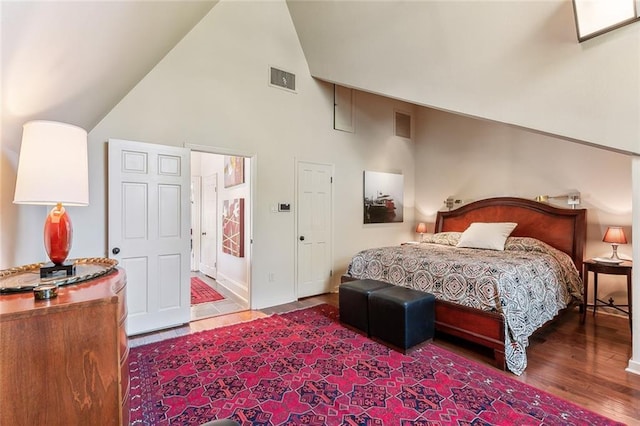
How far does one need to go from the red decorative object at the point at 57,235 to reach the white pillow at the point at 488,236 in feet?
14.8

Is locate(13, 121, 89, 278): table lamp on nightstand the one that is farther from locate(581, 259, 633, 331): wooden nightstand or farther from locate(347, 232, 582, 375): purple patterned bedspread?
locate(581, 259, 633, 331): wooden nightstand

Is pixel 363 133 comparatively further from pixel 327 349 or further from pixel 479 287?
pixel 327 349

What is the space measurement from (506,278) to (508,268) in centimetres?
20

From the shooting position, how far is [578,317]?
12.2 ft

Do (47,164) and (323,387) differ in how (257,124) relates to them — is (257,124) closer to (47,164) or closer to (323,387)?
(47,164)

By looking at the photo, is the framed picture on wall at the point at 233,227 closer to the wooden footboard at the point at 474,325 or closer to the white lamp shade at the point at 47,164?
the wooden footboard at the point at 474,325

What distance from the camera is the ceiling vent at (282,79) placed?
4.19 metres

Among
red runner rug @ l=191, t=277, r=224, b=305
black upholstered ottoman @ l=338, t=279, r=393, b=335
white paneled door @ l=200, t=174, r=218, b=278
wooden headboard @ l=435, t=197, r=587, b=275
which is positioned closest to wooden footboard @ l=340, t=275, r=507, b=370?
black upholstered ottoman @ l=338, t=279, r=393, b=335

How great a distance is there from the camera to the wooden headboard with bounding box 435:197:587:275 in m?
3.96

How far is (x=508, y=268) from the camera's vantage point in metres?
2.83

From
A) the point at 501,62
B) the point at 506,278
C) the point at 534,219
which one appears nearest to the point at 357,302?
the point at 506,278

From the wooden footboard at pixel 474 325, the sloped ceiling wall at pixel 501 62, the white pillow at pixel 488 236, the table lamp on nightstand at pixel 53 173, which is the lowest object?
the wooden footboard at pixel 474 325

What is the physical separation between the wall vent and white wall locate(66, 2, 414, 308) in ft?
2.09

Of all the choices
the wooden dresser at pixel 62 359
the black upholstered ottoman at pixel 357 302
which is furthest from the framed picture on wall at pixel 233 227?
the wooden dresser at pixel 62 359
